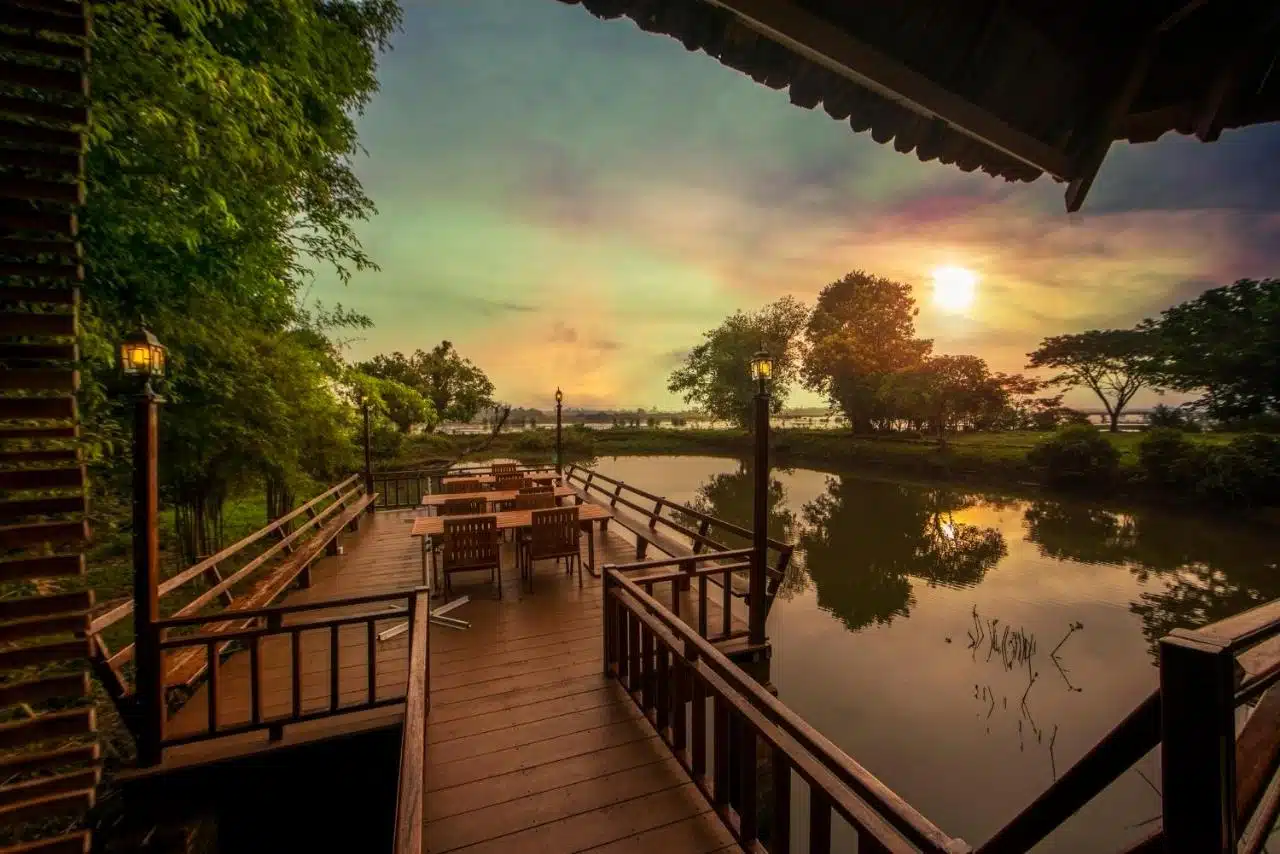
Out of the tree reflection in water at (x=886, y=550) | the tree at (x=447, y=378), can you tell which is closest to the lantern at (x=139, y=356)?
the tree reflection in water at (x=886, y=550)

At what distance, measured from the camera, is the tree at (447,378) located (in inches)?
1179

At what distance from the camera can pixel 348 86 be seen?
22.3ft

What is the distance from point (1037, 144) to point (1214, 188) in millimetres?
9780

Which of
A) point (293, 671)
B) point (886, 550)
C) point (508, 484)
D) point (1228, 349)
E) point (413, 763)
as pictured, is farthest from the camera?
point (1228, 349)

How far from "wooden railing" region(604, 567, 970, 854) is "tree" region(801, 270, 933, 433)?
28631 mm

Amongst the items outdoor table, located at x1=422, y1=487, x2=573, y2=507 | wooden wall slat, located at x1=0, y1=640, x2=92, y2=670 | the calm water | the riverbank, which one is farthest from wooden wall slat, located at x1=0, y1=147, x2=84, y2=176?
the riverbank

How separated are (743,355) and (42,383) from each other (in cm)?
3409

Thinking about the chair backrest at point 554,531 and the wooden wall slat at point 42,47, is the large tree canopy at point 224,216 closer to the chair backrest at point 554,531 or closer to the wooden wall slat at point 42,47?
the wooden wall slat at point 42,47

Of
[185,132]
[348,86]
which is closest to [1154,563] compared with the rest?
[185,132]

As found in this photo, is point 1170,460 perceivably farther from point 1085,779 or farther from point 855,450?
point 1085,779

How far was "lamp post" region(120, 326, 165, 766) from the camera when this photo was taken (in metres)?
2.81

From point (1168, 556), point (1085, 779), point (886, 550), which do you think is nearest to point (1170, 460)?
point (1168, 556)

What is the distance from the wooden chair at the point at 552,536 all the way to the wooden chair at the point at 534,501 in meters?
1.00

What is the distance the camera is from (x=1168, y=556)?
11266mm
